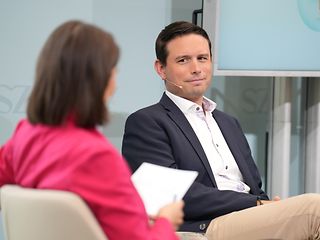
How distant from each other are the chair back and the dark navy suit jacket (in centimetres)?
90

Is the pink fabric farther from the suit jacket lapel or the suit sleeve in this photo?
the suit jacket lapel

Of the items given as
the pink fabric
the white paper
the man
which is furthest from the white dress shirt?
the pink fabric

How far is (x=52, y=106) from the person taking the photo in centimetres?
120

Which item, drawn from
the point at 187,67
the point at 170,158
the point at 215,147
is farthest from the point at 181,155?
the point at 187,67

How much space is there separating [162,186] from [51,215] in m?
0.31

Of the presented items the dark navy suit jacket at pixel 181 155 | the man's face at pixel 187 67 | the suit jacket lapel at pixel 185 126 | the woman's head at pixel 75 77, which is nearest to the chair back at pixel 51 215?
the woman's head at pixel 75 77

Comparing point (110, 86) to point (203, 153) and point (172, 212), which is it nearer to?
point (172, 212)

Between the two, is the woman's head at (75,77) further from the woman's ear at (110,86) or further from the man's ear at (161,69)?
the man's ear at (161,69)

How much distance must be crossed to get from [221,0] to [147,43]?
0.47 m

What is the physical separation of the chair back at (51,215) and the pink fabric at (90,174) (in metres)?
0.02

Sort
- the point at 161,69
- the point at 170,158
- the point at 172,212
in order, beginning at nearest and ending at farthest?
1. the point at 172,212
2. the point at 170,158
3. the point at 161,69

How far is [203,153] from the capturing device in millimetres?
2207

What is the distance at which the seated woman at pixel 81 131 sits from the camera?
117cm

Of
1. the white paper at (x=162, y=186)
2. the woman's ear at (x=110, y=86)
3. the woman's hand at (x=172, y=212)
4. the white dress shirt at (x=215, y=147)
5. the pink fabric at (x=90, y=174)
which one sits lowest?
the white dress shirt at (x=215, y=147)
